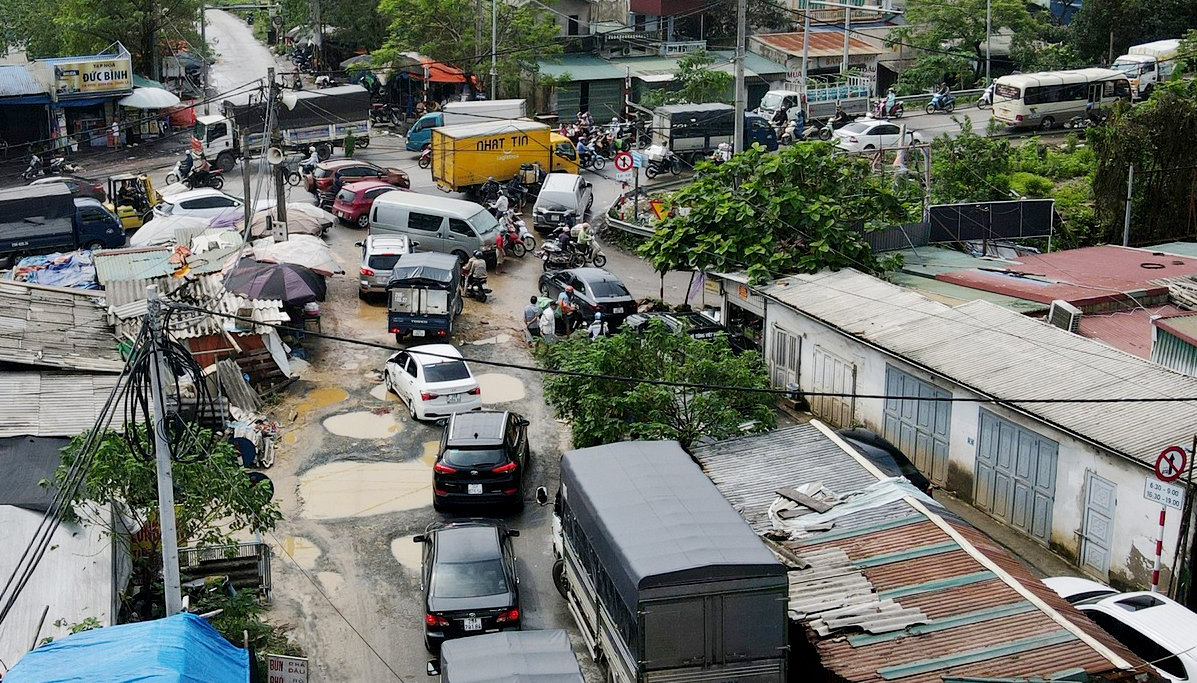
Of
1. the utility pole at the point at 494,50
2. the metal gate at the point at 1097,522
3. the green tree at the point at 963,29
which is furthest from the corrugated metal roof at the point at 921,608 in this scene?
the green tree at the point at 963,29

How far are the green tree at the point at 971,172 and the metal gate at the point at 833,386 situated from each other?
507 inches

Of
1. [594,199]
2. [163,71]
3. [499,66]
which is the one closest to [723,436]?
[594,199]

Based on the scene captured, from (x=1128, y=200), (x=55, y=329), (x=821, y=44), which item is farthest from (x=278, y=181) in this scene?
(x=821, y=44)

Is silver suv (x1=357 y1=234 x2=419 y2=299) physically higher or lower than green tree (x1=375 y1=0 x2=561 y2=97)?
lower

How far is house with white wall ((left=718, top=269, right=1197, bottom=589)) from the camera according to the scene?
16.3 meters

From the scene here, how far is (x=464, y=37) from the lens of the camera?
169 feet

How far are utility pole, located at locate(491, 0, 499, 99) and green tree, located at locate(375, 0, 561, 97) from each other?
28cm

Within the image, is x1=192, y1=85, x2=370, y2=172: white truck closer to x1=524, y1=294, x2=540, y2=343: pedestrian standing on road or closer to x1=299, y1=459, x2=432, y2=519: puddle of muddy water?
x1=524, y1=294, x2=540, y2=343: pedestrian standing on road

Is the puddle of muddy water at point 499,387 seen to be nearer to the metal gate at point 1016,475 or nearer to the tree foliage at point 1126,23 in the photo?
the metal gate at point 1016,475

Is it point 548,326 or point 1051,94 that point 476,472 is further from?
point 1051,94

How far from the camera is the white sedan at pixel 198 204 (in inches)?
1340

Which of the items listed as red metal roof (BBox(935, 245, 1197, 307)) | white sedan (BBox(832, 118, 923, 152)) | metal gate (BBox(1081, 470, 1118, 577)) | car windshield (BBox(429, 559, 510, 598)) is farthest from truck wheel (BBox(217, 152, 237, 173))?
metal gate (BBox(1081, 470, 1118, 577))

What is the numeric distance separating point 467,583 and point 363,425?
810cm

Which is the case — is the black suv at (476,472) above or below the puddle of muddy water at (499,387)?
above
